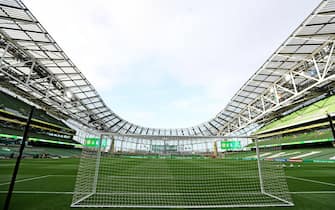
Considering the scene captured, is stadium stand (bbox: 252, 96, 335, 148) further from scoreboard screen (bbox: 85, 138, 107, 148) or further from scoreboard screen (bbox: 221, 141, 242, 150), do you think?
scoreboard screen (bbox: 85, 138, 107, 148)

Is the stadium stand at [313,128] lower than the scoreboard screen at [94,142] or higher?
higher

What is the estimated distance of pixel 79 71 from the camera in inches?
671

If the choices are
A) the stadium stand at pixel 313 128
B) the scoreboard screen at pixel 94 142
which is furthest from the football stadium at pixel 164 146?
the stadium stand at pixel 313 128

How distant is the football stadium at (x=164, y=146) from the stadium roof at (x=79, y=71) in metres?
0.09

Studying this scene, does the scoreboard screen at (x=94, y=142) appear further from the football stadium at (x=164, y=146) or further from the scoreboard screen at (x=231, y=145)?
the scoreboard screen at (x=231, y=145)

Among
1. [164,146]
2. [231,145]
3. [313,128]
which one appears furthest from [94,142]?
[313,128]

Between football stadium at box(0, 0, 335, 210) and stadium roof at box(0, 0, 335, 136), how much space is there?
3.6 inches

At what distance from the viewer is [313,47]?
12.9 meters

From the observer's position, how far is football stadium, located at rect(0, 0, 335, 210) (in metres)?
3.26

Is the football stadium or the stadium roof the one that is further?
the stadium roof

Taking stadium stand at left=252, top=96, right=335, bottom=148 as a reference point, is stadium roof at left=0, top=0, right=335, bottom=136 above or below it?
above

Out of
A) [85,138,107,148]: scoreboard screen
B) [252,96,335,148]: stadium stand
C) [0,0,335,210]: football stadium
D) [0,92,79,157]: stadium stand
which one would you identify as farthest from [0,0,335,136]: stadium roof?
[85,138,107,148]: scoreboard screen

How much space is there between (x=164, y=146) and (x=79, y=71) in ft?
51.6

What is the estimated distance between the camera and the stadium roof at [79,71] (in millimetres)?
10359
